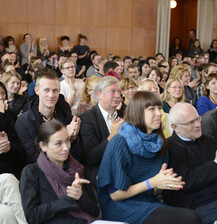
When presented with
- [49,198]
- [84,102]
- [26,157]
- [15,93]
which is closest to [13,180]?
[49,198]

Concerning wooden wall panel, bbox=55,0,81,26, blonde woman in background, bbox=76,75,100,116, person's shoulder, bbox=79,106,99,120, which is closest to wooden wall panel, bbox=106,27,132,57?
wooden wall panel, bbox=55,0,81,26

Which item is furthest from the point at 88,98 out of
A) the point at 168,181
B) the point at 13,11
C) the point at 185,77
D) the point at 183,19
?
the point at 183,19

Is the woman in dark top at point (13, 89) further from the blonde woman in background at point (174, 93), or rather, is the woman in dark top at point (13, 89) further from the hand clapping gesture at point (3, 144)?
the hand clapping gesture at point (3, 144)

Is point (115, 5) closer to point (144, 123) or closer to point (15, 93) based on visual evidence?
point (15, 93)

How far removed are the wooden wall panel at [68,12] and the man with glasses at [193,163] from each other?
363 inches

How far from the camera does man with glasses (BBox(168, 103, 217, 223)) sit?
2594 mm

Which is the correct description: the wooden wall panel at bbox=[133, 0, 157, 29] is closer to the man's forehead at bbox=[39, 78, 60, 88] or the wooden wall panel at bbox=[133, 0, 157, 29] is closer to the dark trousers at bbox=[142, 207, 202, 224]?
the man's forehead at bbox=[39, 78, 60, 88]

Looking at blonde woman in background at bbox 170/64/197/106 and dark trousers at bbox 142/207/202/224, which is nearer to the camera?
dark trousers at bbox 142/207/202/224

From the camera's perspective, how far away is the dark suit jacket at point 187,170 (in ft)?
8.50

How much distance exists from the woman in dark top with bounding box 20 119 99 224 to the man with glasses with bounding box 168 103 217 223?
23.6 inches

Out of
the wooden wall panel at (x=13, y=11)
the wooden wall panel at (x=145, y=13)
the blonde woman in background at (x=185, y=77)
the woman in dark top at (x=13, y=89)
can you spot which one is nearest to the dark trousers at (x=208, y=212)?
the woman in dark top at (x=13, y=89)

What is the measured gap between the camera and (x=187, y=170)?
2.62 meters

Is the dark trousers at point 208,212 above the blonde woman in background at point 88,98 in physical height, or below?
below

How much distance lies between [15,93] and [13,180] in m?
2.64
